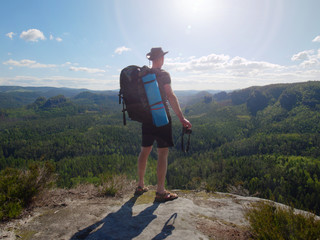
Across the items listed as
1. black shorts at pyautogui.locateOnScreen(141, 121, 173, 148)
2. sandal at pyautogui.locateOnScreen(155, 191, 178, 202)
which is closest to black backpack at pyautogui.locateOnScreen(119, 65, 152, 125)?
black shorts at pyautogui.locateOnScreen(141, 121, 173, 148)

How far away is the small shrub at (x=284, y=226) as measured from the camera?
2064 millimetres

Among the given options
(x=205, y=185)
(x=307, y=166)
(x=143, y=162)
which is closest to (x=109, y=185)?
(x=143, y=162)

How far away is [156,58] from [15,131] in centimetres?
18413

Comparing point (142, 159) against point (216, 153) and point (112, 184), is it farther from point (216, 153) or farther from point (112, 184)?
point (216, 153)

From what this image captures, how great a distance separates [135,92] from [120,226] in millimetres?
2099

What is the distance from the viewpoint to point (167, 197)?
3785 mm

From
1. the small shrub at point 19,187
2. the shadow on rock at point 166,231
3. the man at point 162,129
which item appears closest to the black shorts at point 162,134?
the man at point 162,129

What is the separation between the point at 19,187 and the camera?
3.21m

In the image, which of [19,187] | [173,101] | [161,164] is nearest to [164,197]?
[161,164]

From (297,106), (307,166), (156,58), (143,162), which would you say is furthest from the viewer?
(297,106)

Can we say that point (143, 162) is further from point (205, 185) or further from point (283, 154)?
point (283, 154)

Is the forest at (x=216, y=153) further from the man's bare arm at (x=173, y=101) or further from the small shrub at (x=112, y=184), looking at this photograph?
the man's bare arm at (x=173, y=101)

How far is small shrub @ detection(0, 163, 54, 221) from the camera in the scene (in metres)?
2.77

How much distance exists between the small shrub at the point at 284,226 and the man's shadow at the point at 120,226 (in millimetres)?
1501
